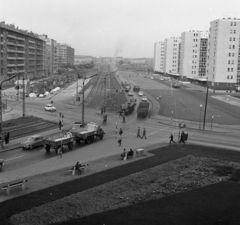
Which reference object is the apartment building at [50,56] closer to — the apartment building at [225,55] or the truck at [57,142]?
the apartment building at [225,55]

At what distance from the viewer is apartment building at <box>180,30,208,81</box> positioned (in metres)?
119

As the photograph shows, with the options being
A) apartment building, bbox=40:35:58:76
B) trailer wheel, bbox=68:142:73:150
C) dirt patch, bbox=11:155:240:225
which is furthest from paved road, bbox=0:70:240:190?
apartment building, bbox=40:35:58:76

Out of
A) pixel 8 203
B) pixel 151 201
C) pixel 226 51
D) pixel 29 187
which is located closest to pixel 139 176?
pixel 151 201

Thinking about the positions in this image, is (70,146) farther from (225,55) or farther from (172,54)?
(172,54)

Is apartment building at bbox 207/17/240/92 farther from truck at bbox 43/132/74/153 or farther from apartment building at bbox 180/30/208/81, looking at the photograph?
truck at bbox 43/132/74/153

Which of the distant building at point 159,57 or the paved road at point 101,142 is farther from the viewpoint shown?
the distant building at point 159,57

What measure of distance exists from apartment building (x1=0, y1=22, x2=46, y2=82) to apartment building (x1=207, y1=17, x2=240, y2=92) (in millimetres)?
47007

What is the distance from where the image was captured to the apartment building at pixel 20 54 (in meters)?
78.7

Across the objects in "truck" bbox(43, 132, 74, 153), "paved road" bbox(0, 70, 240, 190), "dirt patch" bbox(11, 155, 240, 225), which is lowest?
"paved road" bbox(0, 70, 240, 190)

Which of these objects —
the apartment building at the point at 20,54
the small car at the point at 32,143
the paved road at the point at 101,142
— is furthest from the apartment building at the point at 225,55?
the small car at the point at 32,143

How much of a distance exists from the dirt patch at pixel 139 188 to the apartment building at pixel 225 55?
216 ft

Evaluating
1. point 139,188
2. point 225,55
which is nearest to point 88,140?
point 139,188

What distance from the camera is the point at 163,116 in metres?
43.5

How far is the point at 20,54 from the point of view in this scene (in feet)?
302
